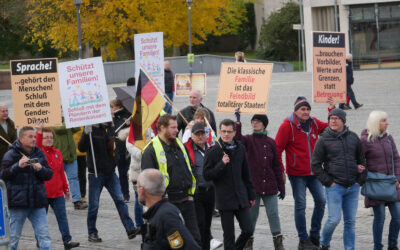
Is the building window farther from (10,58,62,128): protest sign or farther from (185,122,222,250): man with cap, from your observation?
(185,122,222,250): man with cap

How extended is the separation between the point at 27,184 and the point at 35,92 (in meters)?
2.58

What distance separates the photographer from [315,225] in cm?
959

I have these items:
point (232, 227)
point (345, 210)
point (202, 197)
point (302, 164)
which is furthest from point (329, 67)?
point (232, 227)

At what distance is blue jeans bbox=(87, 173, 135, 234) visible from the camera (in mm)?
10305

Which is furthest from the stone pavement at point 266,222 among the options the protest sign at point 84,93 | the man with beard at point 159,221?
the man with beard at point 159,221

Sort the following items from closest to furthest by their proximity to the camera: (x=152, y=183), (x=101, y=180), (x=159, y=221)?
(x=159, y=221) < (x=152, y=183) < (x=101, y=180)

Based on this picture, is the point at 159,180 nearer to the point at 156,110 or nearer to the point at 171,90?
the point at 156,110

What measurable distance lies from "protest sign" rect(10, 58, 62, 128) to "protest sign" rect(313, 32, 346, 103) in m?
3.76

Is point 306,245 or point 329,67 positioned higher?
point 329,67

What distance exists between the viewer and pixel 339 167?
895 centimetres

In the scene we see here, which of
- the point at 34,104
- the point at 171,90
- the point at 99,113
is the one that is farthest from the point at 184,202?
the point at 171,90

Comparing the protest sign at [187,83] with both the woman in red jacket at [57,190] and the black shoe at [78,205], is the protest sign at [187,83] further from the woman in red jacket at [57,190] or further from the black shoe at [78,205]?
the woman in red jacket at [57,190]

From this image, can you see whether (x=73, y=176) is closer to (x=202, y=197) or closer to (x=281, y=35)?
(x=202, y=197)

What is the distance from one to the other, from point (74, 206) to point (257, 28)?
187 feet
